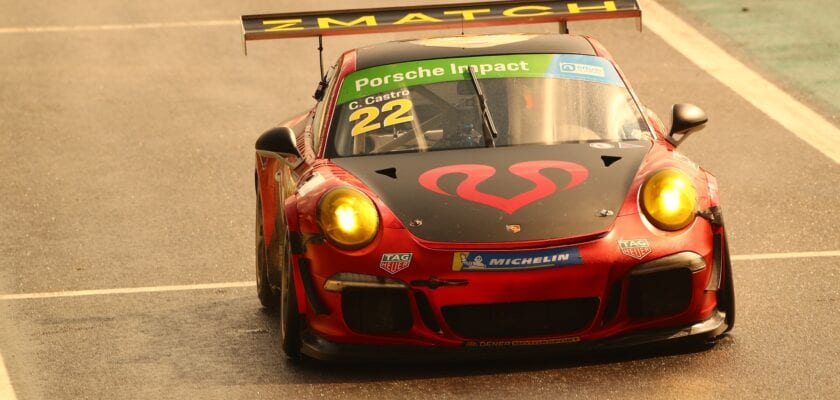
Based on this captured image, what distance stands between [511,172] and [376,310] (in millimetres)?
887

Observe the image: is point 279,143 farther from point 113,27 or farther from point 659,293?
point 113,27

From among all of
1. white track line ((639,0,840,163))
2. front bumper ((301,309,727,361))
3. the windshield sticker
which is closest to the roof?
the windshield sticker

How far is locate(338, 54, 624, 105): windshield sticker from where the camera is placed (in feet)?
28.9

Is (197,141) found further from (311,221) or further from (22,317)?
(311,221)

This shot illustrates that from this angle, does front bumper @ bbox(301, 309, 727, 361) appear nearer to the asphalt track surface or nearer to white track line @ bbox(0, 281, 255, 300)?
the asphalt track surface

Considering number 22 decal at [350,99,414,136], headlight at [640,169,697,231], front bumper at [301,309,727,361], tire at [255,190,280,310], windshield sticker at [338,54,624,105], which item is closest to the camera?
front bumper at [301,309,727,361]

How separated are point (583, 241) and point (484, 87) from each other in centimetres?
164

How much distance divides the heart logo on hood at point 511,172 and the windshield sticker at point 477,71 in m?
0.99

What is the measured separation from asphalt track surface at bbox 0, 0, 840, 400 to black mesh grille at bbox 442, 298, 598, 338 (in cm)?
21

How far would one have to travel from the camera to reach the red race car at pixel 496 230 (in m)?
7.24

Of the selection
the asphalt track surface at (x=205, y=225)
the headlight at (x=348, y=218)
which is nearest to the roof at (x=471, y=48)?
the asphalt track surface at (x=205, y=225)

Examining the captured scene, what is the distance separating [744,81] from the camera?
15539 mm

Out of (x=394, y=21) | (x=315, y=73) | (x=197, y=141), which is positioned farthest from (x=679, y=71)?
(x=394, y=21)

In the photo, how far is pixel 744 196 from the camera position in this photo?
38.2 ft
